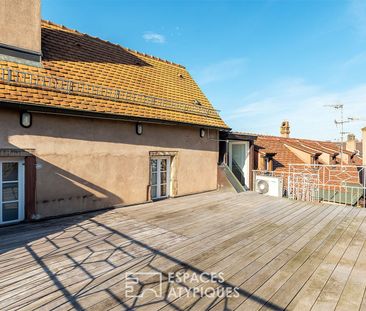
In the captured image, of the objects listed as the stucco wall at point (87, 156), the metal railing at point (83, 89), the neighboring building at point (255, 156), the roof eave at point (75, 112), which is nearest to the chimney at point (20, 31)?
the metal railing at point (83, 89)


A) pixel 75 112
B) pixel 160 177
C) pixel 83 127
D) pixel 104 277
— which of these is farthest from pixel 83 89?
pixel 104 277

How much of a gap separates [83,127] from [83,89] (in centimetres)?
134

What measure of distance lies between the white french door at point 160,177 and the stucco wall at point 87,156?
455 mm

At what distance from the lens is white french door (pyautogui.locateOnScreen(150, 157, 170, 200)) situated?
8.76 metres

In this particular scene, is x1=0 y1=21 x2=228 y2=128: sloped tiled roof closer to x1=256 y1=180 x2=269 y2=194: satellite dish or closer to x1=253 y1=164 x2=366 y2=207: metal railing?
x1=256 y1=180 x2=269 y2=194: satellite dish

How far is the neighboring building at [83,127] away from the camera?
5703 millimetres

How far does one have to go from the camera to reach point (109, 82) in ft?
26.5

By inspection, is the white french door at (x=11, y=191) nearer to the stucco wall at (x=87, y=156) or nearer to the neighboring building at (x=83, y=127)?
the neighboring building at (x=83, y=127)

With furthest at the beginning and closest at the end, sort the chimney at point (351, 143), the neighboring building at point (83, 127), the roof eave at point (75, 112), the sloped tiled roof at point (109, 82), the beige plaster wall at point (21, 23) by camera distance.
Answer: the chimney at point (351, 143) → the sloped tiled roof at point (109, 82) → the beige plaster wall at point (21, 23) → the neighboring building at point (83, 127) → the roof eave at point (75, 112)

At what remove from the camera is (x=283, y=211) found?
7195 mm

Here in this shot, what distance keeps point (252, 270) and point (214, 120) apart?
826 cm

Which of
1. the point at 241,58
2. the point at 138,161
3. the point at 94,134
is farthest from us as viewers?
the point at 241,58

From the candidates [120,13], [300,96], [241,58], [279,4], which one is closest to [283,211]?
[279,4]

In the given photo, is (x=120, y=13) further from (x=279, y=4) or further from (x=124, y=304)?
(x=124, y=304)
